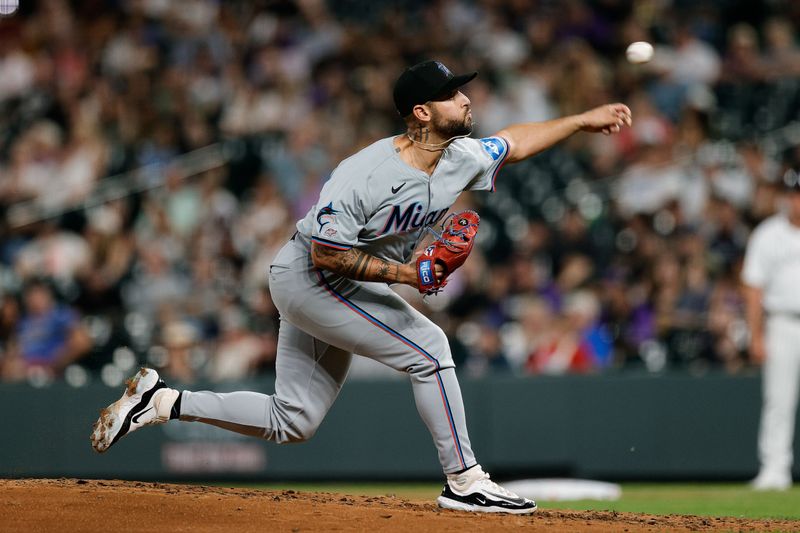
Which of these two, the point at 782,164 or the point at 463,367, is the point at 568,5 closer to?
the point at 782,164

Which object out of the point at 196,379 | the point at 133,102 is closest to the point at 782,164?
the point at 196,379

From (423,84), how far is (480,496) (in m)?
1.99

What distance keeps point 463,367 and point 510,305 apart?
0.82 meters

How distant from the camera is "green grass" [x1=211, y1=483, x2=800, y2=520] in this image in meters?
7.35

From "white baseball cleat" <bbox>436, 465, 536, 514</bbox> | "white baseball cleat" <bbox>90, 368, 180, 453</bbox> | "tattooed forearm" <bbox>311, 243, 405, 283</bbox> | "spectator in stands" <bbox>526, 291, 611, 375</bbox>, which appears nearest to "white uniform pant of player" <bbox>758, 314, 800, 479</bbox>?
"spectator in stands" <bbox>526, 291, 611, 375</bbox>

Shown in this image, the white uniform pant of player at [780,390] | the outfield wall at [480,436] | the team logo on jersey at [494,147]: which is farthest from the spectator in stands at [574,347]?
the team logo on jersey at [494,147]

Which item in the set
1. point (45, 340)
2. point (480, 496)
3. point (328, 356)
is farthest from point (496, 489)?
point (45, 340)

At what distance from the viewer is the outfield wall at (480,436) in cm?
1030

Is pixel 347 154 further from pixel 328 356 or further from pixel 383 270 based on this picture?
pixel 383 270

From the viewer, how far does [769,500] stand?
8141 mm

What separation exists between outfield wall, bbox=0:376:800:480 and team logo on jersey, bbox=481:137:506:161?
4769mm

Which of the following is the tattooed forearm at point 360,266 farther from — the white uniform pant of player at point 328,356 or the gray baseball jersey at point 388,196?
the white uniform pant of player at point 328,356

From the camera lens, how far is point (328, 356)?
585 centimetres

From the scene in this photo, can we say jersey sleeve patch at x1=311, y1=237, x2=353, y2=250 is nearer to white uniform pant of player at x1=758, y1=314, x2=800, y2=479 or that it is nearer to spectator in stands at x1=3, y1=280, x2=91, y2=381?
white uniform pant of player at x1=758, y1=314, x2=800, y2=479
